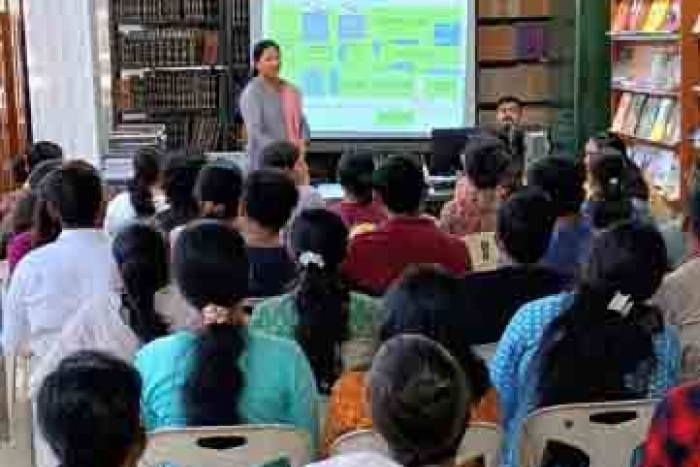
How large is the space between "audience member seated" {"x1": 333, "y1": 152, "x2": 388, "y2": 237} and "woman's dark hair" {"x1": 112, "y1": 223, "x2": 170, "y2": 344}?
66.5 inches

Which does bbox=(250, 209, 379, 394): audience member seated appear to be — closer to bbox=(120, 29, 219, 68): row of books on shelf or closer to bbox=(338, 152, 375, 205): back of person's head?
bbox=(338, 152, 375, 205): back of person's head

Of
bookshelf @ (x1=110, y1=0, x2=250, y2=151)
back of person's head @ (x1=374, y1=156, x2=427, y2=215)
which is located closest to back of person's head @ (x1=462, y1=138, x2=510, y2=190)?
back of person's head @ (x1=374, y1=156, x2=427, y2=215)

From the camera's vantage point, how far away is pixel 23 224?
156 inches

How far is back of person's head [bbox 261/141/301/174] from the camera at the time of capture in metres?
4.74

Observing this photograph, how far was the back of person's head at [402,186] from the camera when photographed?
12.4ft

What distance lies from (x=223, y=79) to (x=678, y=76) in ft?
10.6

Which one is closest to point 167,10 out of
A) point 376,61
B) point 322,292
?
point 376,61

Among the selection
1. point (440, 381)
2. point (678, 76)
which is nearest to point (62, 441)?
point (440, 381)

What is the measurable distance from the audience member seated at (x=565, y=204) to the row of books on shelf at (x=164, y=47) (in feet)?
15.2

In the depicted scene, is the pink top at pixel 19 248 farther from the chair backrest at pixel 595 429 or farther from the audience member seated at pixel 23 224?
the chair backrest at pixel 595 429

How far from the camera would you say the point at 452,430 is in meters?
1.61

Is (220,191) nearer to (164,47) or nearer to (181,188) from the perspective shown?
(181,188)

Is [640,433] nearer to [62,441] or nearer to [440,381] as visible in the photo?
[440,381]

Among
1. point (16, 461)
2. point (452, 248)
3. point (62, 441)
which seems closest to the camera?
point (62, 441)
